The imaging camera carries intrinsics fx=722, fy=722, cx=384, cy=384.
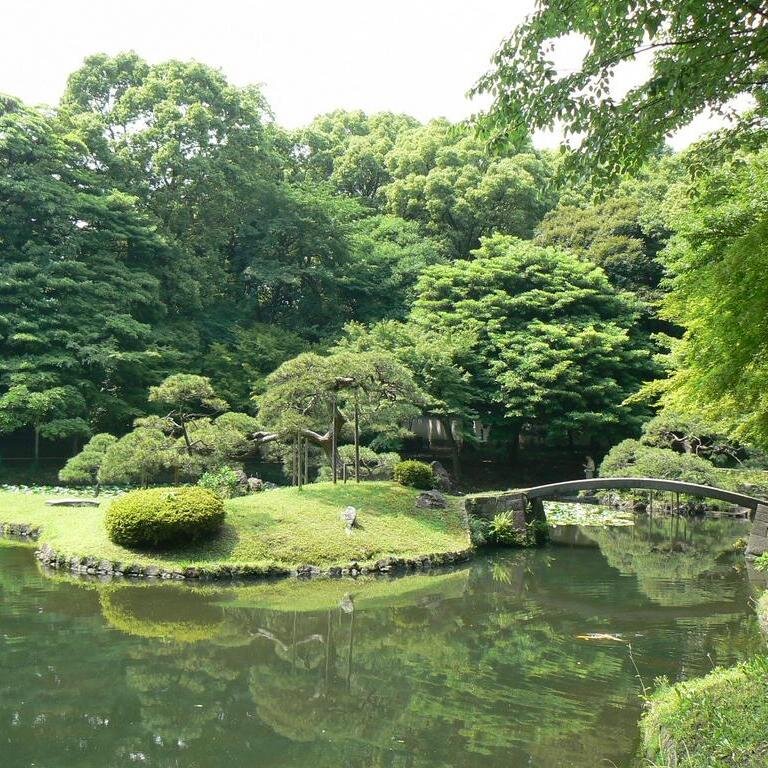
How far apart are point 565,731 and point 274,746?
98.8 inches

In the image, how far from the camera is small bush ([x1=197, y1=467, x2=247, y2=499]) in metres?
16.6

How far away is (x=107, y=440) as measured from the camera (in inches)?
731

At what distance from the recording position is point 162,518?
12.7 metres

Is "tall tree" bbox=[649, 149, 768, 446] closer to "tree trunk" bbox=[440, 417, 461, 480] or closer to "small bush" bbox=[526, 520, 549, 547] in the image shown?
"small bush" bbox=[526, 520, 549, 547]

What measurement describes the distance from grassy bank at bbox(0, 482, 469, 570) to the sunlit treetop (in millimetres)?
9249

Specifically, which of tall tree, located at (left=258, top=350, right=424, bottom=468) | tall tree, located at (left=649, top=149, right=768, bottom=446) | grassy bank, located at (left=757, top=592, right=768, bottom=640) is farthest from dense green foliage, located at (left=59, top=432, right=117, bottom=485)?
grassy bank, located at (left=757, top=592, right=768, bottom=640)

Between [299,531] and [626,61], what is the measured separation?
34.6 ft

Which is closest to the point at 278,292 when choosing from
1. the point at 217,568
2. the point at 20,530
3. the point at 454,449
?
the point at 454,449

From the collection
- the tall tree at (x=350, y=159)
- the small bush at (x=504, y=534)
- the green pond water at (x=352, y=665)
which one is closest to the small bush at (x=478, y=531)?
the small bush at (x=504, y=534)

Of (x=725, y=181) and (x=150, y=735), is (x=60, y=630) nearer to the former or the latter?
(x=150, y=735)

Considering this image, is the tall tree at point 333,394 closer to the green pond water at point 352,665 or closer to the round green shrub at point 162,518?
the round green shrub at point 162,518

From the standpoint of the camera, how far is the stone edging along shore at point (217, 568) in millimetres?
12510

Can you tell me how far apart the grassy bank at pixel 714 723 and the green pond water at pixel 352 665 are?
0.59m

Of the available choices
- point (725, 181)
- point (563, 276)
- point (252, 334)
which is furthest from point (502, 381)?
point (725, 181)
